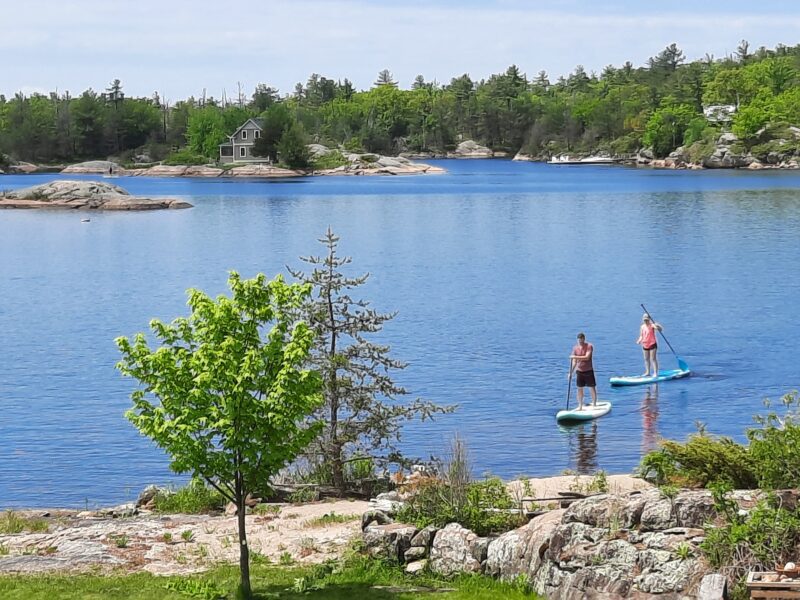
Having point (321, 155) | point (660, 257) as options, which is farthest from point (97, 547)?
point (321, 155)

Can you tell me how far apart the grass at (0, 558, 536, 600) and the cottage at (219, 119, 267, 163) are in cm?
16379

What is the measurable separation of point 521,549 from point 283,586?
3.26 meters

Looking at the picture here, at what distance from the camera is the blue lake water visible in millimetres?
30469

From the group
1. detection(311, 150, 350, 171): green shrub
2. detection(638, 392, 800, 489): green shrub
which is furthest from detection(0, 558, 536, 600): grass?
detection(311, 150, 350, 171): green shrub

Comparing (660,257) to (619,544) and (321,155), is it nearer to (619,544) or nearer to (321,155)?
(619,544)

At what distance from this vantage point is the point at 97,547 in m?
17.7

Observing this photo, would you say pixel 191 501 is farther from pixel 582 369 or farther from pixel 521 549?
pixel 582 369

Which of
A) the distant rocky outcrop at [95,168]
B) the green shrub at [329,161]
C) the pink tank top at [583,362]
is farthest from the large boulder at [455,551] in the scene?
the distant rocky outcrop at [95,168]

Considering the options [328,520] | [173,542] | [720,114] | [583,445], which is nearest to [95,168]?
[720,114]

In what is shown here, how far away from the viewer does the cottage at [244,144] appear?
179m

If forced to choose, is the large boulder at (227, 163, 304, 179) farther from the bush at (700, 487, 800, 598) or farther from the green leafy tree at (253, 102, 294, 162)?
the bush at (700, 487, 800, 598)

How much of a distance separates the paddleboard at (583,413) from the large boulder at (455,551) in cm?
1591

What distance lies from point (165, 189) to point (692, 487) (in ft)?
438

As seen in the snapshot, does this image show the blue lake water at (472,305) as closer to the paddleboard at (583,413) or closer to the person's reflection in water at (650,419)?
the person's reflection in water at (650,419)
